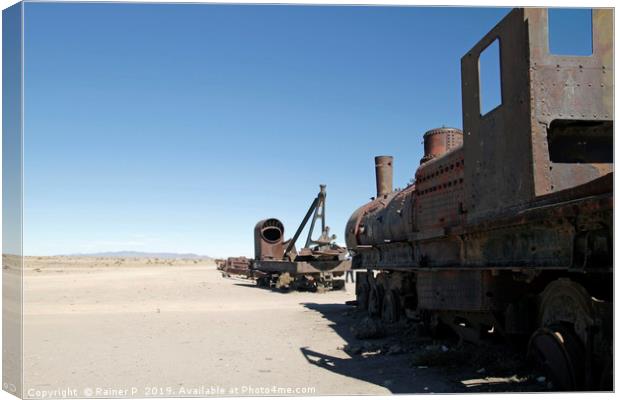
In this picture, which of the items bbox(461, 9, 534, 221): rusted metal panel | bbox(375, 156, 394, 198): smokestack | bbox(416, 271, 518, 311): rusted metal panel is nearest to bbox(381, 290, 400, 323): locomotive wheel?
bbox(375, 156, 394, 198): smokestack

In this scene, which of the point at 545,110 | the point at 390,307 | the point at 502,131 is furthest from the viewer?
the point at 390,307

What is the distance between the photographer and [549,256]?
531 centimetres

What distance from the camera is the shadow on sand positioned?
6.27 meters

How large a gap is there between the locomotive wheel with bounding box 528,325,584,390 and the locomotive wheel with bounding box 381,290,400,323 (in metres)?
6.42

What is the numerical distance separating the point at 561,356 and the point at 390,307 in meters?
7.16

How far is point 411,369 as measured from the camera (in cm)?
733

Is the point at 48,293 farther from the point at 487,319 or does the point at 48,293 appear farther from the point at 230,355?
the point at 487,319

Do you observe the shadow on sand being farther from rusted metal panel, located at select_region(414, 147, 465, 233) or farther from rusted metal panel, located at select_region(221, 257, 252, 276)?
rusted metal panel, located at select_region(221, 257, 252, 276)

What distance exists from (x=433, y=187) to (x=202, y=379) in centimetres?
444

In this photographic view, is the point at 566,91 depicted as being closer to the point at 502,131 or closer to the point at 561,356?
the point at 502,131

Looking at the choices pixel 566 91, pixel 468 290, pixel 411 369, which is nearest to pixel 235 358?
pixel 411 369

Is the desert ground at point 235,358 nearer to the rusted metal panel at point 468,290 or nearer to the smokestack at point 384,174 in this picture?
the rusted metal panel at point 468,290

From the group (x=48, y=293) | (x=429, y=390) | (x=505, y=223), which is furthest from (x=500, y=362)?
(x=48, y=293)

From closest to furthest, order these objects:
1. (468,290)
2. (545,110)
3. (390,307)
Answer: (545,110) < (468,290) < (390,307)
